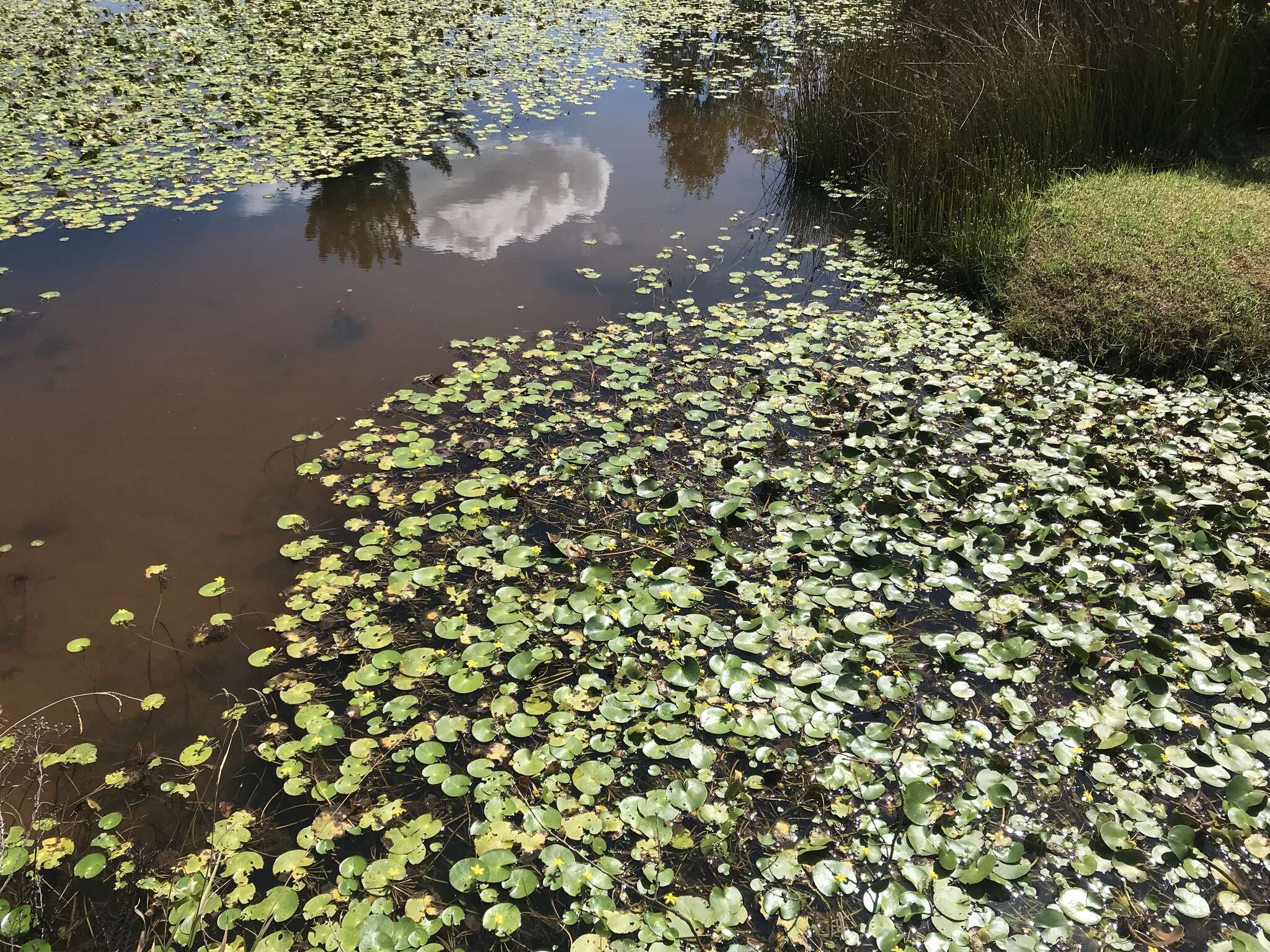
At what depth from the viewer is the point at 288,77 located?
798 centimetres

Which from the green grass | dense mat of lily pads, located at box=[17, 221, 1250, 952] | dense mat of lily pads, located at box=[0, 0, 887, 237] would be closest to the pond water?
dense mat of lily pads, located at box=[17, 221, 1250, 952]

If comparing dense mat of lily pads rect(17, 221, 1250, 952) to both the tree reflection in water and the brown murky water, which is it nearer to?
the brown murky water

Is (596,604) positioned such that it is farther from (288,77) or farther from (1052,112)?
(288,77)

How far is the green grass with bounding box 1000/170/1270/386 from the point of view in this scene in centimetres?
368

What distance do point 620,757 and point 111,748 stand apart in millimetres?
1498

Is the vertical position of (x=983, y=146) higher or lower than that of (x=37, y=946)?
higher

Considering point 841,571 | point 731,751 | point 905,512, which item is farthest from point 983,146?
point 731,751

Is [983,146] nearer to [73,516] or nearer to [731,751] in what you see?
[731,751]

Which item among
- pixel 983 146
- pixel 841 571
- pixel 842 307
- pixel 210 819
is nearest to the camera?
pixel 210 819

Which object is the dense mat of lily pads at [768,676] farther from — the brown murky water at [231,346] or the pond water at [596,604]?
the brown murky water at [231,346]

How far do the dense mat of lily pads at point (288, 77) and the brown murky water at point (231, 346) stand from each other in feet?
2.02

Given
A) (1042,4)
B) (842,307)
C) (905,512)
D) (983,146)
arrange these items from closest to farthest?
(905,512), (842,307), (983,146), (1042,4)

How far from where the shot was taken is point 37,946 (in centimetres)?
166

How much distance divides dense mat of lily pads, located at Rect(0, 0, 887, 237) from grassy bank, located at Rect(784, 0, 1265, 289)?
3.51m
